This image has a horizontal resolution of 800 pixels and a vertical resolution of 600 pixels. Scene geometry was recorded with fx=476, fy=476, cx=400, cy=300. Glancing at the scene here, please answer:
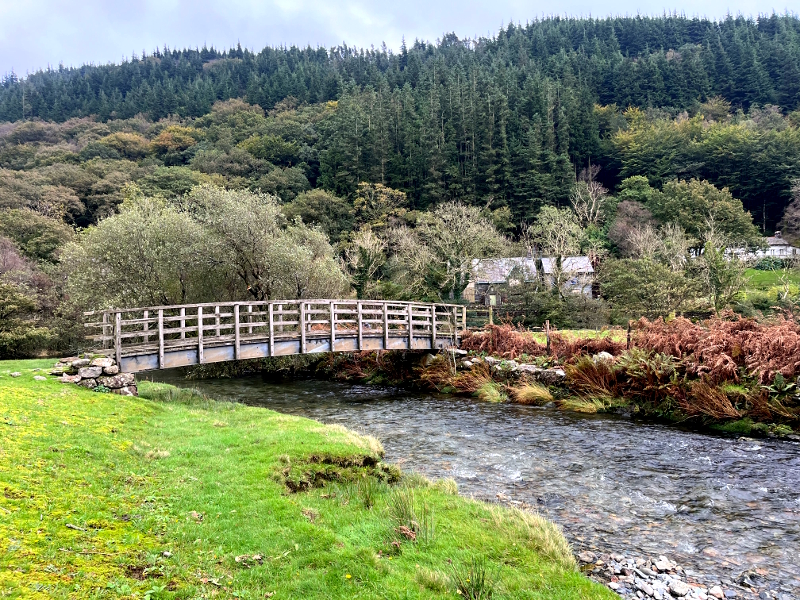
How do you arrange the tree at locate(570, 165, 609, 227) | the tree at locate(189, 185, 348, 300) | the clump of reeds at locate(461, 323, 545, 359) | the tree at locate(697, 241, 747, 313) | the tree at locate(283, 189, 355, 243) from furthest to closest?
1. the tree at locate(283, 189, 355, 243)
2. the tree at locate(570, 165, 609, 227)
3. the tree at locate(697, 241, 747, 313)
4. the tree at locate(189, 185, 348, 300)
5. the clump of reeds at locate(461, 323, 545, 359)

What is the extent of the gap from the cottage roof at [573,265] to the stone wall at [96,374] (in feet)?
98.6

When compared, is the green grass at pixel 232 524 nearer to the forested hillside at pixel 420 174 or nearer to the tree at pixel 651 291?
the forested hillside at pixel 420 174

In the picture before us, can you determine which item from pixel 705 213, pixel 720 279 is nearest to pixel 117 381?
pixel 720 279

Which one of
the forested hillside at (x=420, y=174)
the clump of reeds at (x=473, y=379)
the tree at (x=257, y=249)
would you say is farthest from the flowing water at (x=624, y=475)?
the forested hillside at (x=420, y=174)

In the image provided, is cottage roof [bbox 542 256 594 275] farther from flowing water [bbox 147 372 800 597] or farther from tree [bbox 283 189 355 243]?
tree [bbox 283 189 355 243]

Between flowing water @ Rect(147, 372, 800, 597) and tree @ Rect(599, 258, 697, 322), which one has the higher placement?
tree @ Rect(599, 258, 697, 322)

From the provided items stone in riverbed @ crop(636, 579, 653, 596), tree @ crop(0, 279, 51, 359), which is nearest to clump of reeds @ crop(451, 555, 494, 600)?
stone in riverbed @ crop(636, 579, 653, 596)

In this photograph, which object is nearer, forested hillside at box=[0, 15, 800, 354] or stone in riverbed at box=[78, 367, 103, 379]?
stone in riverbed at box=[78, 367, 103, 379]

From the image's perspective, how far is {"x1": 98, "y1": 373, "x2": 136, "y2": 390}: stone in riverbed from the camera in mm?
14375

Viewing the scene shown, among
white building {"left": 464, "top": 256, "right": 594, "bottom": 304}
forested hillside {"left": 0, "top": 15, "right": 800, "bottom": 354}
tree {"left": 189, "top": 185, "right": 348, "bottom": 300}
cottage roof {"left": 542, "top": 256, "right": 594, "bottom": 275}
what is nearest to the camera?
tree {"left": 189, "top": 185, "right": 348, "bottom": 300}

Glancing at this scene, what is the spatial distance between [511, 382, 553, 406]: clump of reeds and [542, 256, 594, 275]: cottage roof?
753 inches

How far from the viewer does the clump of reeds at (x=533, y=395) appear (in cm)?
1869

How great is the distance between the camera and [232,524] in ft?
21.3

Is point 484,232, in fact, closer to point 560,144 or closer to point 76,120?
point 560,144
